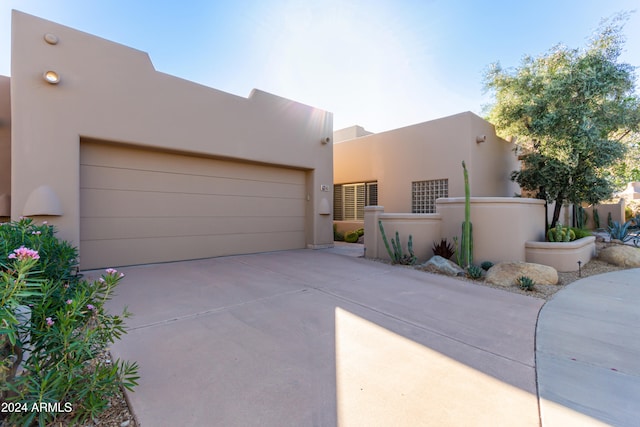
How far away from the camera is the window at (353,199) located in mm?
13469

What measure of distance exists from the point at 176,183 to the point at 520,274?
8684mm

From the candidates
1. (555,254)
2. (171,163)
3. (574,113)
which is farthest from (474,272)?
(171,163)

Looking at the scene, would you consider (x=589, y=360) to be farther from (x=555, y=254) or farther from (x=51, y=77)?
(x=51, y=77)

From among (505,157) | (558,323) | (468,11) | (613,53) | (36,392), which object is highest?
(468,11)

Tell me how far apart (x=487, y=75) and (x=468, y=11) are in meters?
3.00

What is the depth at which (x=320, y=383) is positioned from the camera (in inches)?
101

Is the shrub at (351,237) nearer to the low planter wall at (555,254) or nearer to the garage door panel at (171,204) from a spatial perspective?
the garage door panel at (171,204)

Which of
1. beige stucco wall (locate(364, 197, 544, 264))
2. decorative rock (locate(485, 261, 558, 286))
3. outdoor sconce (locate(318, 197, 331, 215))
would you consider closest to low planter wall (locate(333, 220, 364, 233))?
outdoor sconce (locate(318, 197, 331, 215))

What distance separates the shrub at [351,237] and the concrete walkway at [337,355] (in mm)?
7051

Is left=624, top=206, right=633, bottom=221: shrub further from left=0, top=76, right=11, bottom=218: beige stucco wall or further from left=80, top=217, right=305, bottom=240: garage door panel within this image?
left=0, top=76, right=11, bottom=218: beige stucco wall

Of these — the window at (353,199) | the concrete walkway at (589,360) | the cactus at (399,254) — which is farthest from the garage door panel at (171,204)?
the concrete walkway at (589,360)

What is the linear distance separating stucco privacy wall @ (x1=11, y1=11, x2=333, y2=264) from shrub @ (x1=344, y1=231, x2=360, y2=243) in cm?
486

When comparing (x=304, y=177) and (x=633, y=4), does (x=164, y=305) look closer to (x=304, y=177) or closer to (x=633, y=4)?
(x=304, y=177)

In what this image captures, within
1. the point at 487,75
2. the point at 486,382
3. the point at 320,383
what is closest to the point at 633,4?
the point at 487,75
